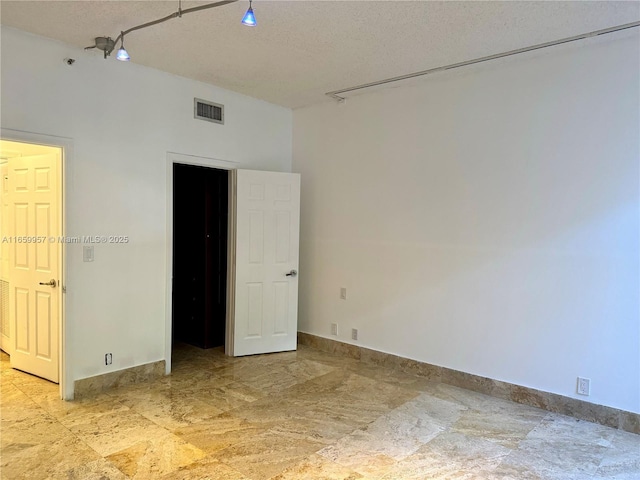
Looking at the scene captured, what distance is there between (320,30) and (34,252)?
3.08 meters

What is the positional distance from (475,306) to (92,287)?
10.8 ft

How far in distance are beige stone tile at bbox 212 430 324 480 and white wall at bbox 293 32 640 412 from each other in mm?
1806

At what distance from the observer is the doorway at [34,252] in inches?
143

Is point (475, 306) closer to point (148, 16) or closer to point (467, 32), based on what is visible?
point (467, 32)

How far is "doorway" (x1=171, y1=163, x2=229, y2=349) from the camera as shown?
5.16 m

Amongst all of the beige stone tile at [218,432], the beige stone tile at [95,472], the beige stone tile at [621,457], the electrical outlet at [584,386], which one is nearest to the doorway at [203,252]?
the beige stone tile at [218,432]

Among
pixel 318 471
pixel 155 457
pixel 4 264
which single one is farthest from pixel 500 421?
pixel 4 264

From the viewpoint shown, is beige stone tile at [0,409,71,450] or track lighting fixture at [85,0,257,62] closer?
track lighting fixture at [85,0,257,62]

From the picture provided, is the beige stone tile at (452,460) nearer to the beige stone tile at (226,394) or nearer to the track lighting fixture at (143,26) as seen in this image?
the beige stone tile at (226,394)

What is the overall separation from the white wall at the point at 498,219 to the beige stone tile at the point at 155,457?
233 cm

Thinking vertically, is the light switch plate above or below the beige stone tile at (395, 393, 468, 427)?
above

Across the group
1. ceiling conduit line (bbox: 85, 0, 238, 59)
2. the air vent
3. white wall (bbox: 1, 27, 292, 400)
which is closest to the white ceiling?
ceiling conduit line (bbox: 85, 0, 238, 59)

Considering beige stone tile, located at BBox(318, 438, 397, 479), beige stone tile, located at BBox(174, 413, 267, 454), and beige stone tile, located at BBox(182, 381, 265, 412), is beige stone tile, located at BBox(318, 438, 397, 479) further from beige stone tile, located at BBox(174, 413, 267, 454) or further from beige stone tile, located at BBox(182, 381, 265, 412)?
beige stone tile, located at BBox(182, 381, 265, 412)

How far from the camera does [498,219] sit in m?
3.79
